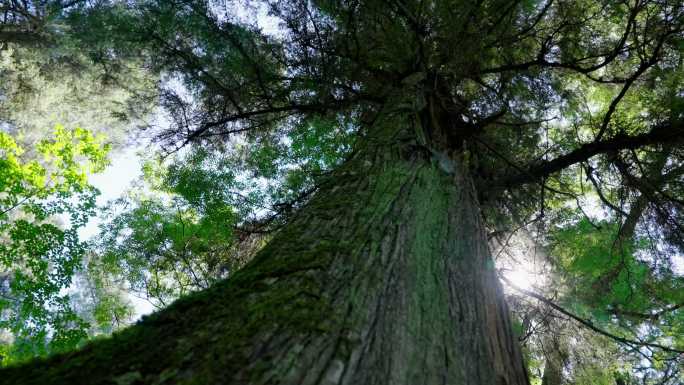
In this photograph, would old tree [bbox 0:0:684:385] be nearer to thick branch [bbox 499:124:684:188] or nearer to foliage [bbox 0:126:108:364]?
thick branch [bbox 499:124:684:188]

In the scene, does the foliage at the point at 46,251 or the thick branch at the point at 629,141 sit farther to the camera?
the foliage at the point at 46,251

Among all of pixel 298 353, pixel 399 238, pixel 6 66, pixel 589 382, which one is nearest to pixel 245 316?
pixel 298 353

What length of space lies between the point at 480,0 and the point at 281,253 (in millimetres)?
3848

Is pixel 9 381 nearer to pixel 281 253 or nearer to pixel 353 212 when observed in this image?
pixel 281 253

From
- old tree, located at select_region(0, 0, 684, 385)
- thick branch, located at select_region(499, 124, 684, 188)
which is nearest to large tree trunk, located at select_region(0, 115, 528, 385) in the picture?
old tree, located at select_region(0, 0, 684, 385)

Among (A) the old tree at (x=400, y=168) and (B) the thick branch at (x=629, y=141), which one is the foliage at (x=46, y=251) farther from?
(B) the thick branch at (x=629, y=141)

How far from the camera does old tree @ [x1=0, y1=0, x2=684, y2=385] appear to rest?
38.4 inches

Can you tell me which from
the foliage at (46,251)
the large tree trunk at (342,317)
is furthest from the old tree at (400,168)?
the foliage at (46,251)

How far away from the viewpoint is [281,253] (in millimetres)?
1385

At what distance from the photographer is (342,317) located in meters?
1.07

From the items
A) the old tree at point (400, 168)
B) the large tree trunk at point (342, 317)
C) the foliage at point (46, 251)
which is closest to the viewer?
the large tree trunk at point (342, 317)

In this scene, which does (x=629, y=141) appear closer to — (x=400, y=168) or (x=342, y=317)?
(x=400, y=168)

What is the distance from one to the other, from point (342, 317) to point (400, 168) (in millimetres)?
1381

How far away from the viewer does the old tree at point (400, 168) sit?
0.97 meters
